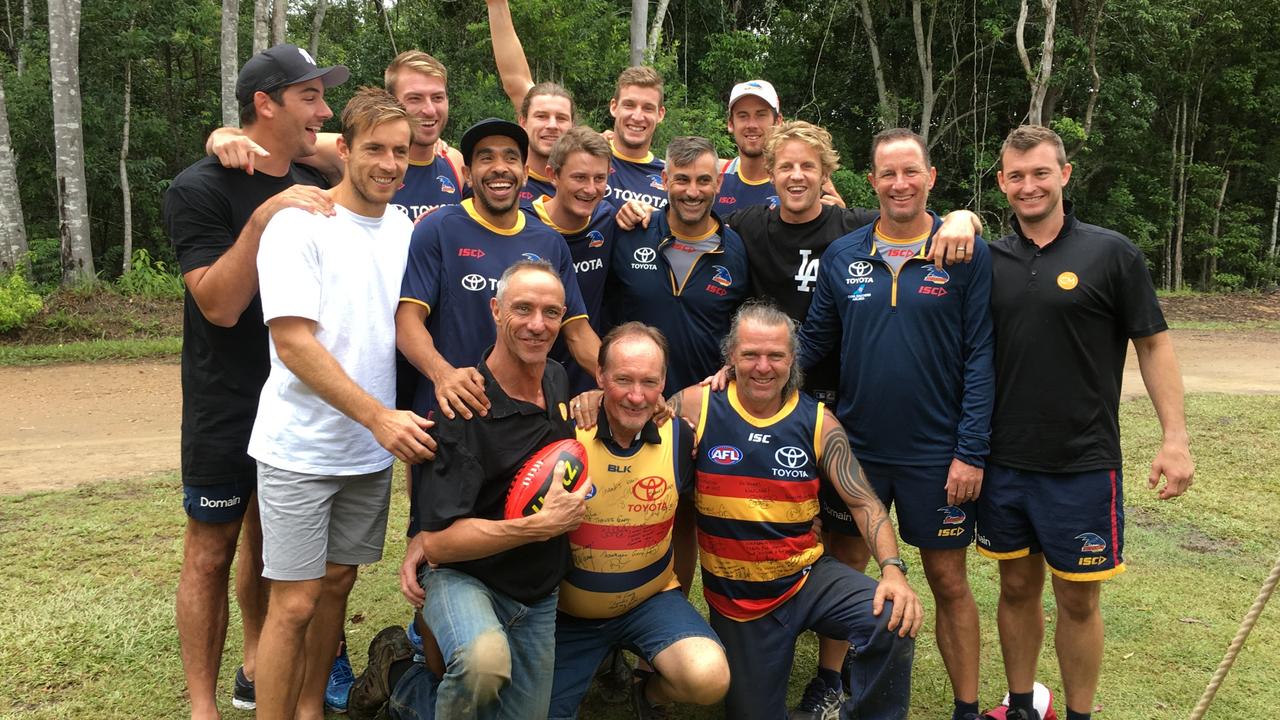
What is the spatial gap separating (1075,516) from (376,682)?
11.1 ft

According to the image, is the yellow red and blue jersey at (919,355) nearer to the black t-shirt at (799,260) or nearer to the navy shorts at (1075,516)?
the navy shorts at (1075,516)

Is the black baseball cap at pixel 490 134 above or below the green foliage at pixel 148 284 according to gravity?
above

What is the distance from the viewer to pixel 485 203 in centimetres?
436

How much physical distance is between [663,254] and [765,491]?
4.95 ft

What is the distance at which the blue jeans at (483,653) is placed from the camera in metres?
3.54

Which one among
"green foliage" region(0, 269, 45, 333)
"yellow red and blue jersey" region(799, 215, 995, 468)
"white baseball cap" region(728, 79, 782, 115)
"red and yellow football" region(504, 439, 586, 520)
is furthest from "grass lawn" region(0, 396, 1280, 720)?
"green foliage" region(0, 269, 45, 333)

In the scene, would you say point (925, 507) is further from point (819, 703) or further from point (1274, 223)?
point (1274, 223)

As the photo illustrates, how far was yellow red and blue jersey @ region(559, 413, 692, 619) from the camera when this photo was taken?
408cm

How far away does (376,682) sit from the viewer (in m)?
4.44

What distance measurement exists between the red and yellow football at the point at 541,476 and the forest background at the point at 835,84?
17414 millimetres

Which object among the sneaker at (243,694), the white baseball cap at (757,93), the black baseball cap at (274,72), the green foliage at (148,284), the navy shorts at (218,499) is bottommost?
the sneaker at (243,694)

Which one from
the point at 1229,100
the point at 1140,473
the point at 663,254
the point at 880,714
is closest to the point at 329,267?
the point at 663,254

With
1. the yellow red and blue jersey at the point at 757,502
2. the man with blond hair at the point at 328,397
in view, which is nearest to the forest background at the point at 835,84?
the man with blond hair at the point at 328,397

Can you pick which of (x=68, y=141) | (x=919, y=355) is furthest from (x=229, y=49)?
(x=919, y=355)
